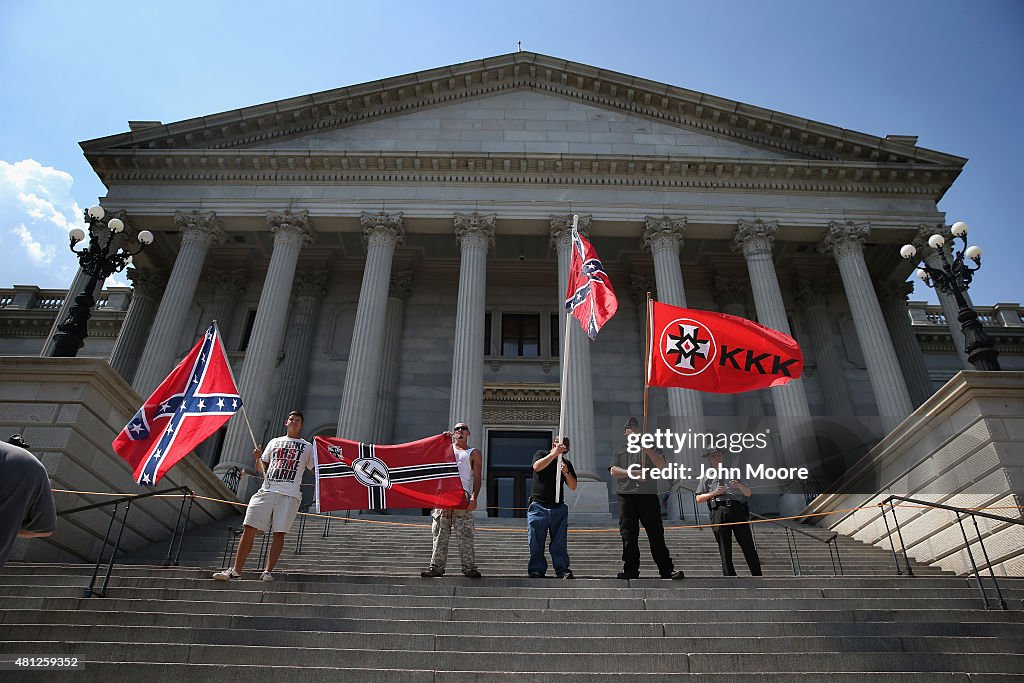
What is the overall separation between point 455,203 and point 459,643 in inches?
750

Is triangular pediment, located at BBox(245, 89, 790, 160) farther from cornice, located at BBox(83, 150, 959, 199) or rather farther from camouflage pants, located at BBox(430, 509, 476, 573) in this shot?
camouflage pants, located at BBox(430, 509, 476, 573)

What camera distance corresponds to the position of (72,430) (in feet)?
36.4

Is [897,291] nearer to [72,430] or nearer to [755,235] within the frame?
[755,235]

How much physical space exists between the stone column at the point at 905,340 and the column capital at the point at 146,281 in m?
27.3

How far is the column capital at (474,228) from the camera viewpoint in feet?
75.2

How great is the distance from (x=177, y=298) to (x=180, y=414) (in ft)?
42.9

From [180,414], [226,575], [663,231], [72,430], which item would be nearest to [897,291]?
[663,231]

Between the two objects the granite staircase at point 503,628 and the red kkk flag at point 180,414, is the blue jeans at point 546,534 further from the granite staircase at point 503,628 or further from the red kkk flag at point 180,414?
the red kkk flag at point 180,414

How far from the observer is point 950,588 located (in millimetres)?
8727

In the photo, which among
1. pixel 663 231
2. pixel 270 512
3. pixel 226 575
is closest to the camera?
pixel 226 575

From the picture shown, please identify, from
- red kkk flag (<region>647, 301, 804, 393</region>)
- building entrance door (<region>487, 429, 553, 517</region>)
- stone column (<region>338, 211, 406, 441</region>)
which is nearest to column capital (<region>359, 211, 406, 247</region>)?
stone column (<region>338, 211, 406, 441</region>)

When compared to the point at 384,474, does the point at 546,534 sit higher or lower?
lower

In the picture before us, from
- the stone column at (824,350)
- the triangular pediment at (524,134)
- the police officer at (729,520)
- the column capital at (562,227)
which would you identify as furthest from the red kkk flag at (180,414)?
the stone column at (824,350)

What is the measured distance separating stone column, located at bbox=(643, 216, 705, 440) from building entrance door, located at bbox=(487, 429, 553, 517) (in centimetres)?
531
